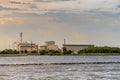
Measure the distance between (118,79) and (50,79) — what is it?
25.5 ft

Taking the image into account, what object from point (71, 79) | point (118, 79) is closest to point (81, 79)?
point (71, 79)

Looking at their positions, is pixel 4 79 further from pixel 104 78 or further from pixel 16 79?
pixel 104 78

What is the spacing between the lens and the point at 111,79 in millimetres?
47688

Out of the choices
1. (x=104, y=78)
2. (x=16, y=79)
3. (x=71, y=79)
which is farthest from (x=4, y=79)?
(x=104, y=78)

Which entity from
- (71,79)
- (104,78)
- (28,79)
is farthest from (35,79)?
(104,78)

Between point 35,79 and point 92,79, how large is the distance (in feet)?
21.9

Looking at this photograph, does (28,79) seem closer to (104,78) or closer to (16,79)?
(16,79)

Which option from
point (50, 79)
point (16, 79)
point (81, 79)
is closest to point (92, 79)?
point (81, 79)

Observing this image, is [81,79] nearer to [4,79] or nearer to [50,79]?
[50,79]

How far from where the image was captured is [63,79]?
4847 centimetres

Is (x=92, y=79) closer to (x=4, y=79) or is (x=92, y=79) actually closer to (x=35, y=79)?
(x=35, y=79)

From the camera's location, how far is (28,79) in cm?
4947

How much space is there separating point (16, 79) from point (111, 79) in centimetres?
1104

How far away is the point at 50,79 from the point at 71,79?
2.42 metres
